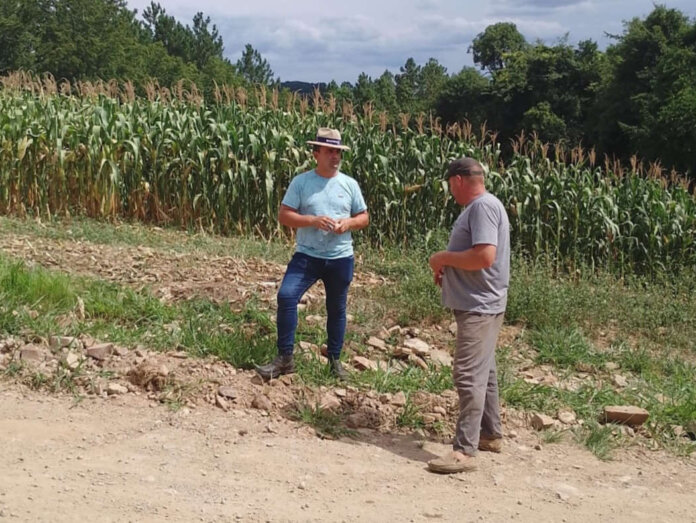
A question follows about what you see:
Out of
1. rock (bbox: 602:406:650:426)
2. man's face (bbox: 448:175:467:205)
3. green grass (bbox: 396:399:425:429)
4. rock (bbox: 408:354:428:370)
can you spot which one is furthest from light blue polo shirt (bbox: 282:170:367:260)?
rock (bbox: 602:406:650:426)

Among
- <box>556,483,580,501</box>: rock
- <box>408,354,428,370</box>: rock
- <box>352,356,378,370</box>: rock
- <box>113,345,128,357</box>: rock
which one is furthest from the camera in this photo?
<box>408,354,428,370</box>: rock

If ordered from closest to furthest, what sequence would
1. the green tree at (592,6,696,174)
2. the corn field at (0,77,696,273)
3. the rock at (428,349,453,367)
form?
the rock at (428,349,453,367) < the corn field at (0,77,696,273) < the green tree at (592,6,696,174)

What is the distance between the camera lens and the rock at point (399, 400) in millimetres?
5379

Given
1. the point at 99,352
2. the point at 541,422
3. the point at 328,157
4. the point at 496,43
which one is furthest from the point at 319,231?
the point at 496,43

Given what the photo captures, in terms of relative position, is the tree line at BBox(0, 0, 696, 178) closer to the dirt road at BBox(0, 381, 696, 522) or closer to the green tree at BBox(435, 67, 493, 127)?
the green tree at BBox(435, 67, 493, 127)

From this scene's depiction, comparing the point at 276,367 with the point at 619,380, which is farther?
the point at 619,380

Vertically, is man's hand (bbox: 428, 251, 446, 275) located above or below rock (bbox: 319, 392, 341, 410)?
above

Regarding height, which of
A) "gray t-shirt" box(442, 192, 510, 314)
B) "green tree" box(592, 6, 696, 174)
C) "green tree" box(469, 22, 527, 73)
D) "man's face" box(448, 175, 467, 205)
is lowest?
"gray t-shirt" box(442, 192, 510, 314)

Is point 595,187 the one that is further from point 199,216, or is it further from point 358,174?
point 199,216

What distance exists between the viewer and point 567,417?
5.51m

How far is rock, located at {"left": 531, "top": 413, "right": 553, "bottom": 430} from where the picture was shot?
17.5 feet

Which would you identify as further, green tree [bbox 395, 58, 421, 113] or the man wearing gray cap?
green tree [bbox 395, 58, 421, 113]

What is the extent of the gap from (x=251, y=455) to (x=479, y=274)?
1628 mm

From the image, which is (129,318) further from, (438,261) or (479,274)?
(479,274)
